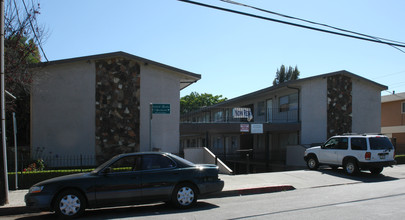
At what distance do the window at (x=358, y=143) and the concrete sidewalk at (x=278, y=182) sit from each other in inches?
49.4

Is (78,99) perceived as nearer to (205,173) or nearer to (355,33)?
(205,173)

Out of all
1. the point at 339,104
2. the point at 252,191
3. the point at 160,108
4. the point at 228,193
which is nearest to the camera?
the point at 228,193

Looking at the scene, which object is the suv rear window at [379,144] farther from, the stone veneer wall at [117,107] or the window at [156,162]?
the stone veneer wall at [117,107]

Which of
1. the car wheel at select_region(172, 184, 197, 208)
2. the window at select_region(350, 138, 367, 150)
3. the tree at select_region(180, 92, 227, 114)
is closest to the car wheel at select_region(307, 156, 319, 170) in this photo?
the window at select_region(350, 138, 367, 150)

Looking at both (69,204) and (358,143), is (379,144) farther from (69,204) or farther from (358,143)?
(69,204)

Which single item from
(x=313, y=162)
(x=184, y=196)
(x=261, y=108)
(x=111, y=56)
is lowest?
(x=313, y=162)

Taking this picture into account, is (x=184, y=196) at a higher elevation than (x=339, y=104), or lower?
A: lower

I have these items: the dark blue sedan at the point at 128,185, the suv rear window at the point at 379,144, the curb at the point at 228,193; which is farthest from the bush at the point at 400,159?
the dark blue sedan at the point at 128,185

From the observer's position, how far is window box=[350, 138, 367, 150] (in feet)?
49.9

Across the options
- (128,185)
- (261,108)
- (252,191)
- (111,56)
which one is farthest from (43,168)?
(261,108)

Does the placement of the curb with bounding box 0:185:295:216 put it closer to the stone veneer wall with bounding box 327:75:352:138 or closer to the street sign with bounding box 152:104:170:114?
the street sign with bounding box 152:104:170:114

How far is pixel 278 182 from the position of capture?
13383mm

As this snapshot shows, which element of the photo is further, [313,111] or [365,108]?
[365,108]

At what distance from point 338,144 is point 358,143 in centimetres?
101
